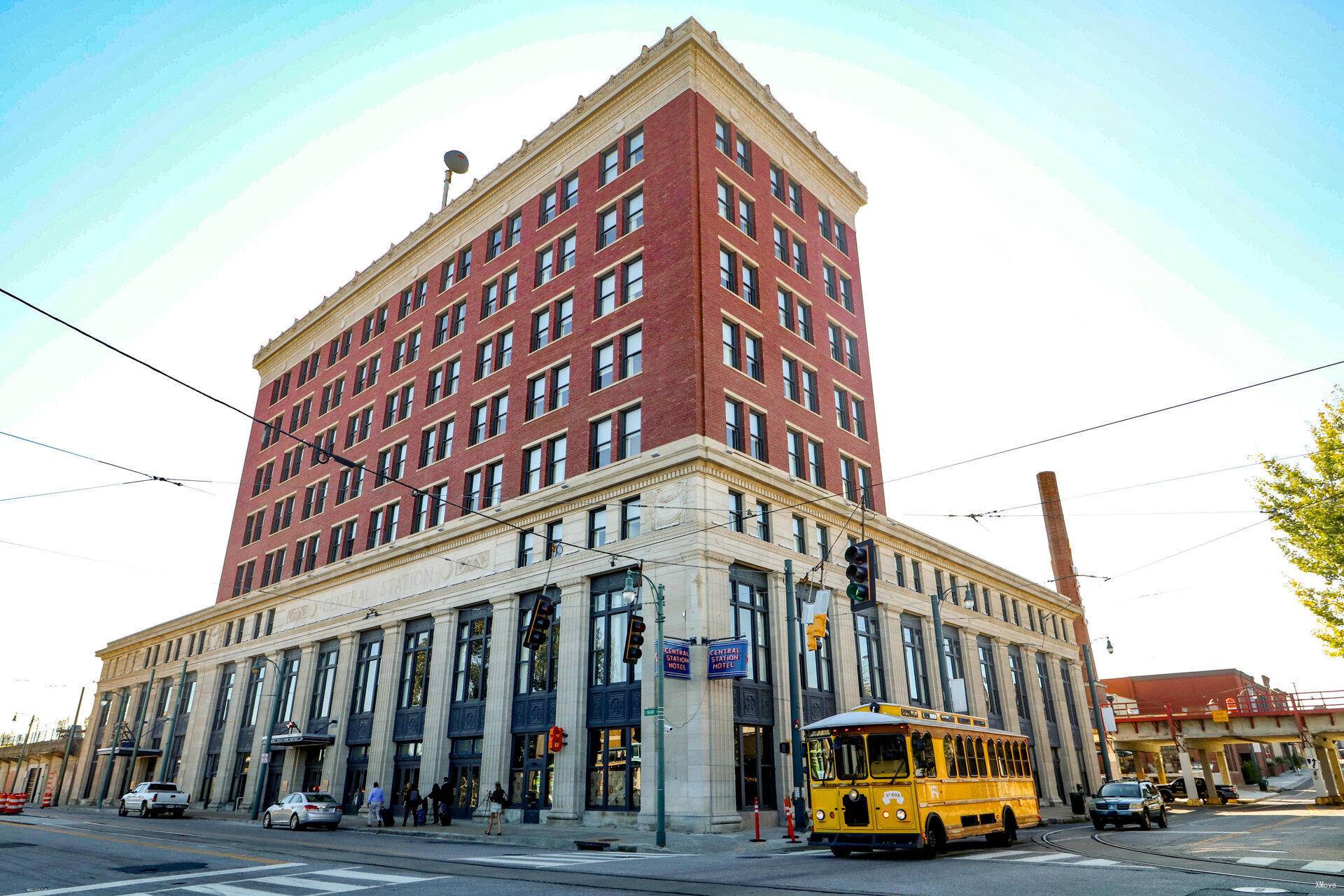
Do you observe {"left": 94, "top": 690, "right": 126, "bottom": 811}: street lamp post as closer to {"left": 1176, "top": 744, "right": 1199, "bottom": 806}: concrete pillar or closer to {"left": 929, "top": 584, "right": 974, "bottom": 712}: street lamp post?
{"left": 929, "top": 584, "right": 974, "bottom": 712}: street lamp post

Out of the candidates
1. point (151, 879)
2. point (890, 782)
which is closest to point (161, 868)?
point (151, 879)

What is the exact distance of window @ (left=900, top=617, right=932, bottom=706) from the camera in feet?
132

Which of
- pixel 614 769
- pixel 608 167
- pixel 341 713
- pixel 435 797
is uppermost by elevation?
pixel 608 167

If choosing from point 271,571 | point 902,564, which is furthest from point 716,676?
point 271,571

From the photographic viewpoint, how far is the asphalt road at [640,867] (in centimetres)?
1299

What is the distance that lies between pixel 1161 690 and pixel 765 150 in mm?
94013

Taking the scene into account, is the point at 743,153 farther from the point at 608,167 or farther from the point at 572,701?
the point at 572,701

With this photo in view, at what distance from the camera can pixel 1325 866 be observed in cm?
1500

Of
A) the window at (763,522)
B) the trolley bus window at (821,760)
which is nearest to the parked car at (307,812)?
the window at (763,522)

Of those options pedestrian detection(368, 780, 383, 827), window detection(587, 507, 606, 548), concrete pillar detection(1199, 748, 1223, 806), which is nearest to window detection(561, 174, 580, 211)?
window detection(587, 507, 606, 548)

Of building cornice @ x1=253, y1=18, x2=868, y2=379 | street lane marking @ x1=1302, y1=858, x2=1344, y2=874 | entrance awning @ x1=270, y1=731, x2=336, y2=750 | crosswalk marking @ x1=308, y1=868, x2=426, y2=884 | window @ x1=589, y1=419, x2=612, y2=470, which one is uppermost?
building cornice @ x1=253, y1=18, x2=868, y2=379

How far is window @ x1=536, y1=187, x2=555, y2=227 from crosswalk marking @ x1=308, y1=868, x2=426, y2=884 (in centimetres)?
3340

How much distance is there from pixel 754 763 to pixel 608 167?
28.3 meters

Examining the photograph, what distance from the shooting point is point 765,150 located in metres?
42.5
